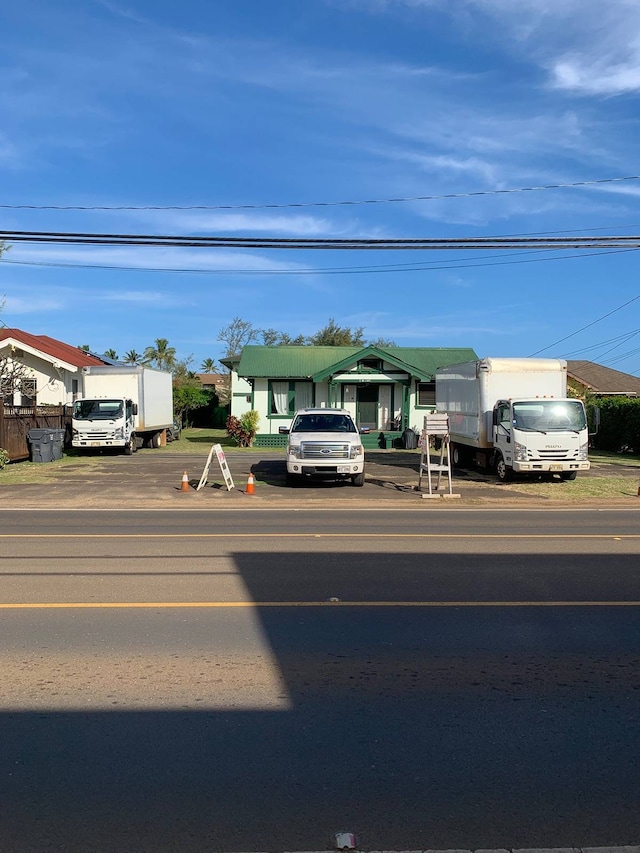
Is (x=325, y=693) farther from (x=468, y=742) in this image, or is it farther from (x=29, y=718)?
(x=29, y=718)

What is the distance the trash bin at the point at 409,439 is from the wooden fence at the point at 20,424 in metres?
14.4

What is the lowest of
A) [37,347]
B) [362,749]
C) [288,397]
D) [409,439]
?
[362,749]

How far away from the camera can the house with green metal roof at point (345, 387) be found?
3325 cm

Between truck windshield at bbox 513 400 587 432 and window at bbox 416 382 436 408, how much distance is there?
1460 cm

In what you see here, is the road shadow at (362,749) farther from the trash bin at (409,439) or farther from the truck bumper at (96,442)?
the trash bin at (409,439)

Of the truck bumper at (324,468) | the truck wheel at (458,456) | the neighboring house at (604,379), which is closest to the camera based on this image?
the truck bumper at (324,468)

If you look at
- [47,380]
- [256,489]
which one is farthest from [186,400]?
[256,489]

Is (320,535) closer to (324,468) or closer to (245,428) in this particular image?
(324,468)

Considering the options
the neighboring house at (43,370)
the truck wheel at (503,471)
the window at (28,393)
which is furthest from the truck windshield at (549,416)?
the neighboring house at (43,370)

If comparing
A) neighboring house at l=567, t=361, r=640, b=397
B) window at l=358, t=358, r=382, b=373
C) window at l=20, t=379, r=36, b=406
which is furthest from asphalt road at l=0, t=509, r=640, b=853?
neighboring house at l=567, t=361, r=640, b=397

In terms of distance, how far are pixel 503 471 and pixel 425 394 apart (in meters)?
14.9

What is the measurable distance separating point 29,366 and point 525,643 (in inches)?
1478

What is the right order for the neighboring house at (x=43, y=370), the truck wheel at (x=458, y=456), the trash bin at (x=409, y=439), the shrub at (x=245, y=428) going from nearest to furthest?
the truck wheel at (x=458, y=456) → the trash bin at (x=409, y=439) → the shrub at (x=245, y=428) → the neighboring house at (x=43, y=370)

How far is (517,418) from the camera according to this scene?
1894 centimetres
